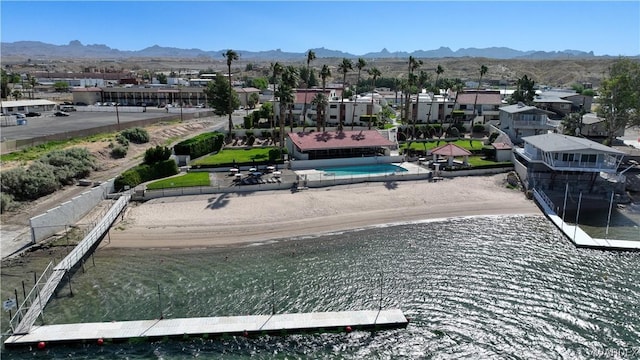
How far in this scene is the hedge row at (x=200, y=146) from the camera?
59.1 metres

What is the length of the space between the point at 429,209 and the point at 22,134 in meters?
64.5

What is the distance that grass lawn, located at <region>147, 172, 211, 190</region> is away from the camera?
49.0 metres

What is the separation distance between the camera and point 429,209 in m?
47.2

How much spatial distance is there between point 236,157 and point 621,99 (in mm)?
59513

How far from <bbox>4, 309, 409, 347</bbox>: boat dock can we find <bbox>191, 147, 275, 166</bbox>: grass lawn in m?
32.9

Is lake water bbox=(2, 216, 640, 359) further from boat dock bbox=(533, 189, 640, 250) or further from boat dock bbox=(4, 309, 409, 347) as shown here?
boat dock bbox=(533, 189, 640, 250)

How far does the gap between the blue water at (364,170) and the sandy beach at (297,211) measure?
15.3 ft

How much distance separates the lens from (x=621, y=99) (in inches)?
2581

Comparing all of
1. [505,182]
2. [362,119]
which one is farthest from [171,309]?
[362,119]

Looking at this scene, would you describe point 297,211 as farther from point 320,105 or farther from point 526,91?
point 526,91

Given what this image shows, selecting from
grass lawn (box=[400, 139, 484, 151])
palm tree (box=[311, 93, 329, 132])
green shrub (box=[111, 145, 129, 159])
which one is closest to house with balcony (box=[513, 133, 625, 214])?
grass lawn (box=[400, 139, 484, 151])

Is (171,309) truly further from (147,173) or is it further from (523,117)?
(523,117)

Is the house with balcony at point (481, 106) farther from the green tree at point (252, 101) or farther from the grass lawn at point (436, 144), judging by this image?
the green tree at point (252, 101)

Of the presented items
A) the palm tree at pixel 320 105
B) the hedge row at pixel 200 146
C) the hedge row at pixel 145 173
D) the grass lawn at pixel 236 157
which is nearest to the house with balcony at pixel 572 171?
the palm tree at pixel 320 105
